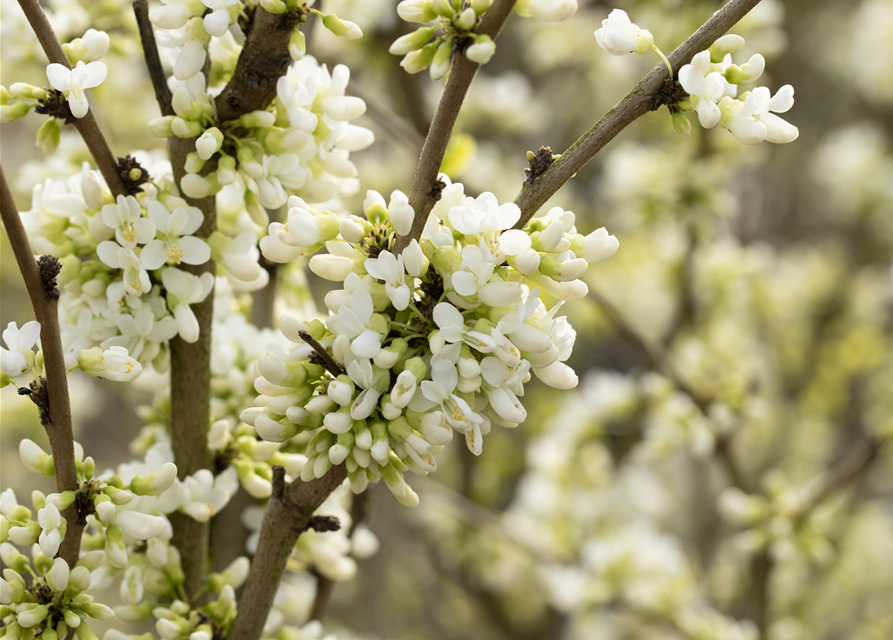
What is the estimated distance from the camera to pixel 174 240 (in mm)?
1187

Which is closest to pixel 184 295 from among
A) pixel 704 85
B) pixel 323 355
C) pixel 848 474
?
pixel 323 355

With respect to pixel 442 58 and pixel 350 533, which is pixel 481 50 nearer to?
pixel 442 58

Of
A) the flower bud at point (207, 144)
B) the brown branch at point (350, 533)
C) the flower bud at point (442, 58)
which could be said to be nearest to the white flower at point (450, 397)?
the flower bud at point (442, 58)

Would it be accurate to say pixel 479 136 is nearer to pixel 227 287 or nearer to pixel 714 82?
pixel 227 287

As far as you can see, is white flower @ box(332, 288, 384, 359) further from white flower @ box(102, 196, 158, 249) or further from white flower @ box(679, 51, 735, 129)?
white flower @ box(679, 51, 735, 129)

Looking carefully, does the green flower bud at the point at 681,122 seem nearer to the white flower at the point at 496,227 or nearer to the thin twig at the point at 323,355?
the white flower at the point at 496,227

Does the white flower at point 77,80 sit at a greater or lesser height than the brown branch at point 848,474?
lesser

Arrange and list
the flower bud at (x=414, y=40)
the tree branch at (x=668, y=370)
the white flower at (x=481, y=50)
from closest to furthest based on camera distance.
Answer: the white flower at (x=481, y=50)
the flower bud at (x=414, y=40)
the tree branch at (x=668, y=370)

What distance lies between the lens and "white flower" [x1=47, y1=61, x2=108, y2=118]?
105cm

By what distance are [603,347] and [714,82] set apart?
16.6 ft

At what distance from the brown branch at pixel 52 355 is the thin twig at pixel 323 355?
1.17ft

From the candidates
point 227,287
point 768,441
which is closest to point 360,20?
point 227,287

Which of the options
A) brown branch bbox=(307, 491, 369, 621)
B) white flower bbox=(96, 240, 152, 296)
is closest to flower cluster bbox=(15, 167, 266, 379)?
white flower bbox=(96, 240, 152, 296)

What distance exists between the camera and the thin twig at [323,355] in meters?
0.98
